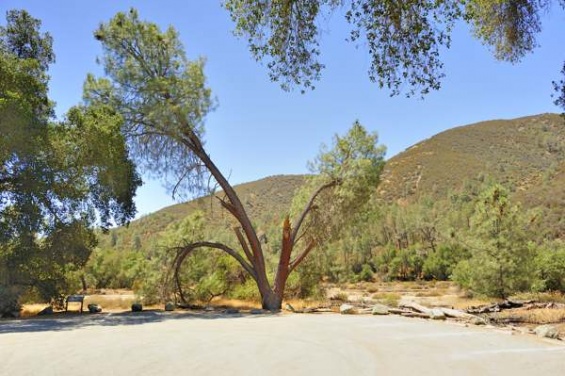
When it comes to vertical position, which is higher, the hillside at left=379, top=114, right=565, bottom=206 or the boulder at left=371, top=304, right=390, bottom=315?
the hillside at left=379, top=114, right=565, bottom=206

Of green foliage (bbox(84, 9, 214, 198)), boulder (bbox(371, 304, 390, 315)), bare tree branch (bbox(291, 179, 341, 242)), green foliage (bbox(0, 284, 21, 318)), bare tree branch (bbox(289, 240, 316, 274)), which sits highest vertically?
green foliage (bbox(84, 9, 214, 198))

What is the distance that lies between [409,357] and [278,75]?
614 centimetres

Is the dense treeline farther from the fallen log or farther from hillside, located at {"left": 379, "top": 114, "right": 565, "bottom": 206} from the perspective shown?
hillside, located at {"left": 379, "top": 114, "right": 565, "bottom": 206}

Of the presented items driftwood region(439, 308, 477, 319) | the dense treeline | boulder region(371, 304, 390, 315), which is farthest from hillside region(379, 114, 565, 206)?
driftwood region(439, 308, 477, 319)

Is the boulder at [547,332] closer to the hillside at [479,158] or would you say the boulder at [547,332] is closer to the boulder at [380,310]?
the boulder at [380,310]

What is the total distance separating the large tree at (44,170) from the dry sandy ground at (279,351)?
5.91 meters

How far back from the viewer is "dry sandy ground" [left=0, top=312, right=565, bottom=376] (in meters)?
6.93

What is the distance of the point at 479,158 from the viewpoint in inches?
4476

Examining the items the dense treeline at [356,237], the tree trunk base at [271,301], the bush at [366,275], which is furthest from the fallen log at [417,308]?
the bush at [366,275]

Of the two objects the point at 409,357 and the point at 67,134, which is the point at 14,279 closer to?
the point at 67,134

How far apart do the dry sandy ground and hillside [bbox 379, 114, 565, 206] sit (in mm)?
89043

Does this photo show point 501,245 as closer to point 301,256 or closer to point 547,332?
point 301,256

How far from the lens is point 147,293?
23141mm

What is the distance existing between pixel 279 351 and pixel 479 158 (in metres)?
116
